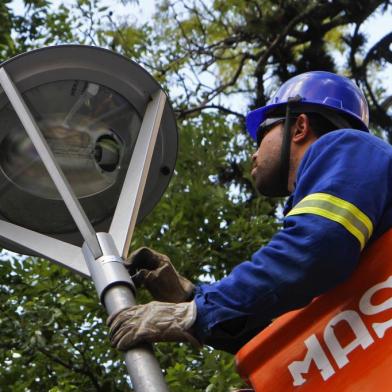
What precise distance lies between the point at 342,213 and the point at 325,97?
0.99 metres

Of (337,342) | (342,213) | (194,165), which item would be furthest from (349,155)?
(194,165)

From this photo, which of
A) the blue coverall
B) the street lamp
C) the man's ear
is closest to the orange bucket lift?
the blue coverall

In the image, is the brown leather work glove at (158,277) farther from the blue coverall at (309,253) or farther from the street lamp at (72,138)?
the blue coverall at (309,253)

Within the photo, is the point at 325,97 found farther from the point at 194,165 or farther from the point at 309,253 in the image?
the point at 194,165

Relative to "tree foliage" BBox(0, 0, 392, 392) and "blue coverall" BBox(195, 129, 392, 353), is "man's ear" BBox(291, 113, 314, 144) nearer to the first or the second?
"blue coverall" BBox(195, 129, 392, 353)

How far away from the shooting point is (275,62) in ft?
37.5

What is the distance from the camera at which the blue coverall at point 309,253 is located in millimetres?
2547

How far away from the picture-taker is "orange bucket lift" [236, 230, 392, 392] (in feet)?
8.41

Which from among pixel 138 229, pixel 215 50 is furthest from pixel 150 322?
Answer: pixel 215 50

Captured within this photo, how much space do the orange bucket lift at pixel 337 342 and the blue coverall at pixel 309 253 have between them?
8 centimetres

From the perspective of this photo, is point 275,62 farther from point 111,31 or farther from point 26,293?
point 26,293

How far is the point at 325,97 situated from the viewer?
351 cm

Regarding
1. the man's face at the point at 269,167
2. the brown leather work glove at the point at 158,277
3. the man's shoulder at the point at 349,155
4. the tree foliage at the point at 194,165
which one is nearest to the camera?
the man's shoulder at the point at 349,155

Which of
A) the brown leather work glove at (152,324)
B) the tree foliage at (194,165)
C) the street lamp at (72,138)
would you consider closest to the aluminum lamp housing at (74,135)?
the street lamp at (72,138)
